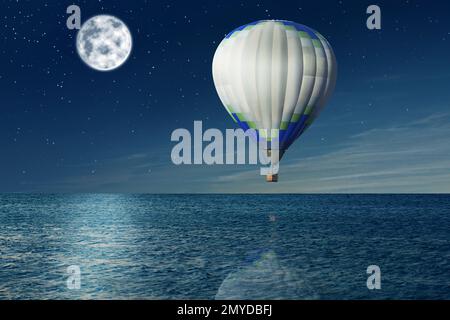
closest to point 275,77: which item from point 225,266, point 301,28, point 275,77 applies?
point 275,77

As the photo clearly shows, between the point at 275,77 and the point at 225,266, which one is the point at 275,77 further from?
A: the point at 225,266

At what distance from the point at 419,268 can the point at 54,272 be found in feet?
79.3

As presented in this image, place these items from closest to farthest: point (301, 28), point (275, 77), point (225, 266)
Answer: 1. point (275, 77)
2. point (301, 28)
3. point (225, 266)

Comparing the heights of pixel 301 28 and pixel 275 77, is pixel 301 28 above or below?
above

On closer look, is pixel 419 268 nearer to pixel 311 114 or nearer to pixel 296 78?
pixel 311 114

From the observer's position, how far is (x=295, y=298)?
25.3 meters

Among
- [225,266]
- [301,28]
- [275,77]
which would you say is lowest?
[225,266]

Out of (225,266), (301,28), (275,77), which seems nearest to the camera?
(275,77)

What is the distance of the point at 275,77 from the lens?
27062mm

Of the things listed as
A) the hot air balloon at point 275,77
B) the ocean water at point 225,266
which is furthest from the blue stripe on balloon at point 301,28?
the ocean water at point 225,266

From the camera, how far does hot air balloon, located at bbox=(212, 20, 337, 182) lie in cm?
2714

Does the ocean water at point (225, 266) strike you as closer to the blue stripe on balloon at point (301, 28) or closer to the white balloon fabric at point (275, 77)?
the white balloon fabric at point (275, 77)

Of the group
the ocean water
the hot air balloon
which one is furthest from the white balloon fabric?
the ocean water

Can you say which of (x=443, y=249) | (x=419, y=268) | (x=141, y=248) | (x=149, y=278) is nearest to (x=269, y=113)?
(x=149, y=278)
